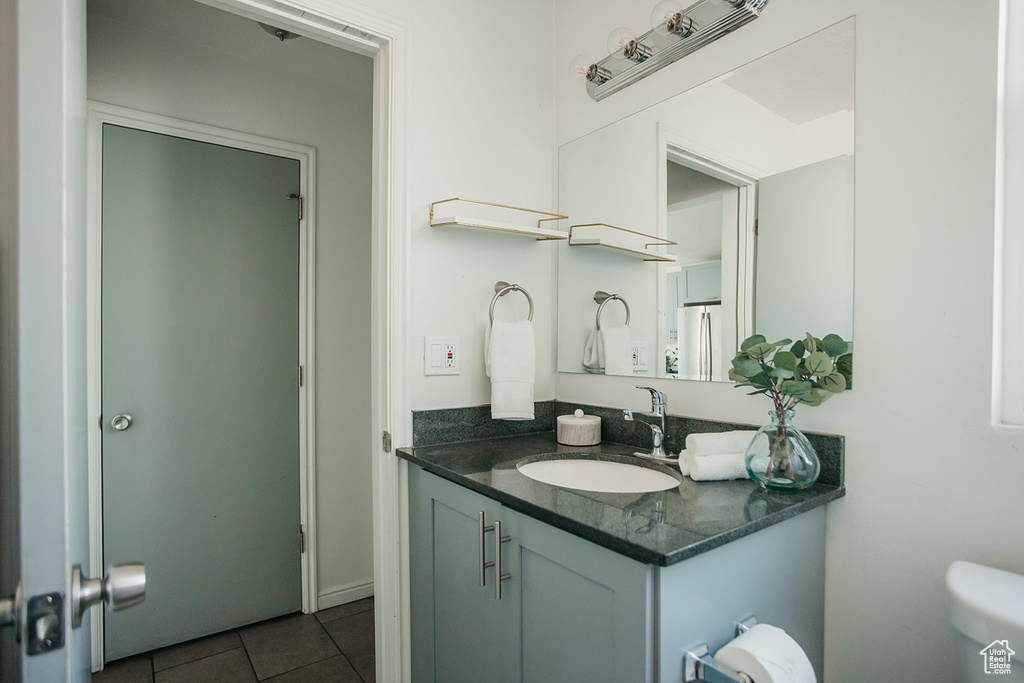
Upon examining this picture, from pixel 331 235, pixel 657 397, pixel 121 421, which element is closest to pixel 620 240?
pixel 657 397

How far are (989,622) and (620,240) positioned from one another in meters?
1.24

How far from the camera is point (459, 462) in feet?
4.62

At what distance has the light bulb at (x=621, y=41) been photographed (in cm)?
158

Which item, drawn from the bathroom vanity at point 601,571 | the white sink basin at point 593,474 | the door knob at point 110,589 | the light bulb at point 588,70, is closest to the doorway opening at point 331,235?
the bathroom vanity at point 601,571

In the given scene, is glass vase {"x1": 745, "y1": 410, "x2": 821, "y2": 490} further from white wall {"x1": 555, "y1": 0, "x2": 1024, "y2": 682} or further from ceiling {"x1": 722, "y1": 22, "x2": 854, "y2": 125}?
ceiling {"x1": 722, "y1": 22, "x2": 854, "y2": 125}

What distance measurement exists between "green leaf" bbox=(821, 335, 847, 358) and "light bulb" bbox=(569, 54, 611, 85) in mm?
1061

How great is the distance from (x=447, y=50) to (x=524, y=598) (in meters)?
1.58

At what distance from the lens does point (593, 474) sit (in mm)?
1526

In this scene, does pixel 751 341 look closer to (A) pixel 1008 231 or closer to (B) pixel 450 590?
(A) pixel 1008 231

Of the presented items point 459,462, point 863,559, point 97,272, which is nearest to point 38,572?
point 459,462

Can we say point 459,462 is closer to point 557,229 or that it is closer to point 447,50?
point 557,229

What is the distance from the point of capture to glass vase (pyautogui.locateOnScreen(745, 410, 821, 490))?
1129 mm

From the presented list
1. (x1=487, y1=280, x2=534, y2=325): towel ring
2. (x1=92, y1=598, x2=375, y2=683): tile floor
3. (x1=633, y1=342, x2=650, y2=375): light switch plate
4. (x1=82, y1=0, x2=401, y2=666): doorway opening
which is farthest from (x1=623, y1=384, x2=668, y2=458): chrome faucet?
(x1=92, y1=598, x2=375, y2=683): tile floor

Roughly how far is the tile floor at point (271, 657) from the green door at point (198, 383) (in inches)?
2.2
